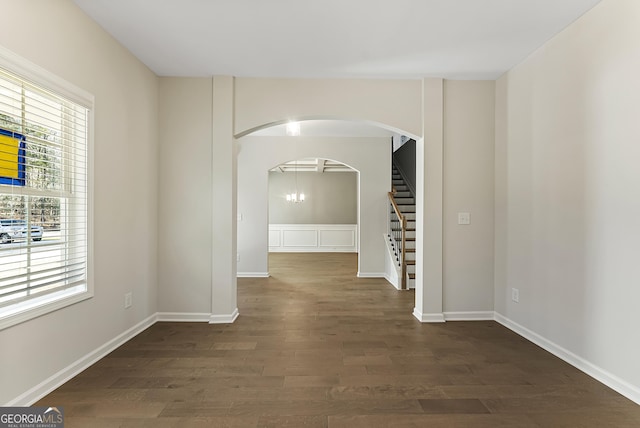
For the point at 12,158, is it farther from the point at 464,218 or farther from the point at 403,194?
the point at 403,194

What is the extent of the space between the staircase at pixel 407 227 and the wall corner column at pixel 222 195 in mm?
3041

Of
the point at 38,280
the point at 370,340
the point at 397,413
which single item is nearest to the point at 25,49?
the point at 38,280

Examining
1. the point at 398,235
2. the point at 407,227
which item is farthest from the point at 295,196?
the point at 407,227

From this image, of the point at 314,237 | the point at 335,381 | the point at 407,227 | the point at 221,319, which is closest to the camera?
the point at 335,381

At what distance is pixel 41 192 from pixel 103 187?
0.59 metres

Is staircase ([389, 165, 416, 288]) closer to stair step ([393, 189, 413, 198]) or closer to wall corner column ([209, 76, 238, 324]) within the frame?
stair step ([393, 189, 413, 198])

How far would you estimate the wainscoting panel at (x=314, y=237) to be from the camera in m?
10.6

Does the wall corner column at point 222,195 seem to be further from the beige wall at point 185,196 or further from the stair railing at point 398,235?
the stair railing at point 398,235

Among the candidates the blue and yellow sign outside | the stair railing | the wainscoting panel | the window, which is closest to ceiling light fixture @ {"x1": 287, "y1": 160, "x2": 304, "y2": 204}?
the wainscoting panel

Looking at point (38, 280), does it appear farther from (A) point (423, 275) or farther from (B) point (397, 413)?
(A) point (423, 275)

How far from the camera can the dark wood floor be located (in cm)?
195

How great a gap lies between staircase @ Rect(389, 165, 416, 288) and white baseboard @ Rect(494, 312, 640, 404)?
1.98 metres

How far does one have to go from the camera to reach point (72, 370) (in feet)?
7.82

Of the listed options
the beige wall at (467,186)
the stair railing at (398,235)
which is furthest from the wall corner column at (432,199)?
the stair railing at (398,235)
